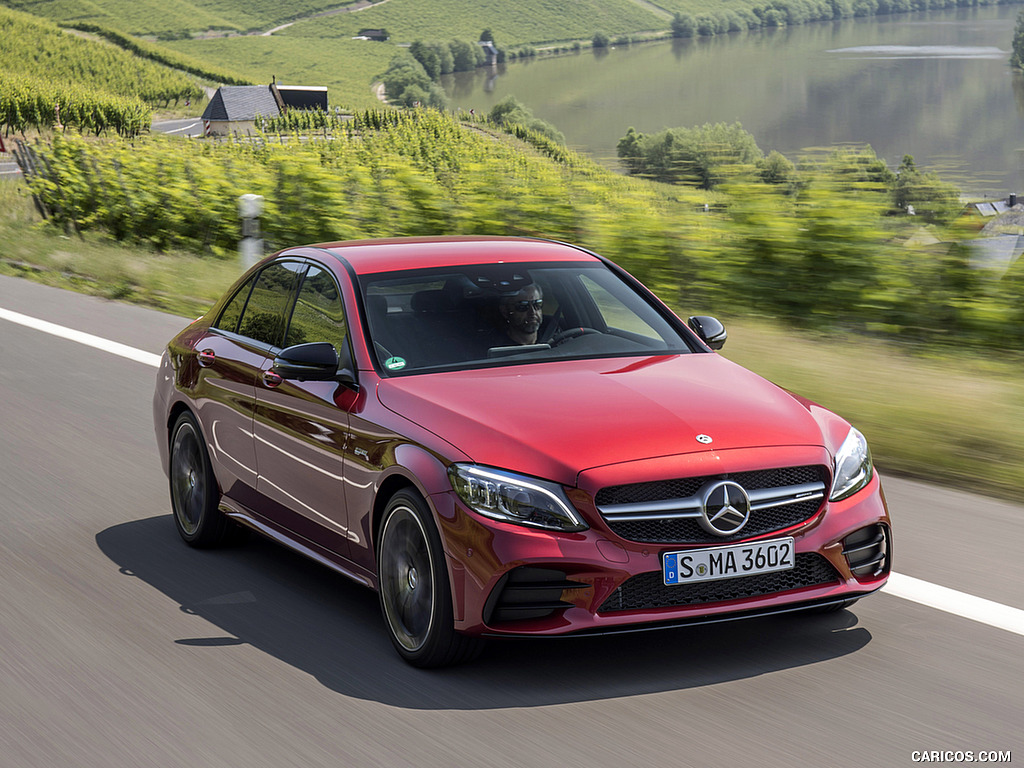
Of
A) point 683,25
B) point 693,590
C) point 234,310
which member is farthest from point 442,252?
point 683,25

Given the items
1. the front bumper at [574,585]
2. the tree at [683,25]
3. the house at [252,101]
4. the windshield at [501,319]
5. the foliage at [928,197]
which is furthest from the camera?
the tree at [683,25]

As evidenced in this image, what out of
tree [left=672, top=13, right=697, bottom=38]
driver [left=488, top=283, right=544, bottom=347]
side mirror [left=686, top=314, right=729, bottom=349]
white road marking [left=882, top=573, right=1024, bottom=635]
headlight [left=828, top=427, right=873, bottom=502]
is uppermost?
tree [left=672, top=13, right=697, bottom=38]

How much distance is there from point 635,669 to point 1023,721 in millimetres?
1172

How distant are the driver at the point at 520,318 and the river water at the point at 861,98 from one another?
6.11 metres

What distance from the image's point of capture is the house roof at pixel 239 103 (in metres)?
122

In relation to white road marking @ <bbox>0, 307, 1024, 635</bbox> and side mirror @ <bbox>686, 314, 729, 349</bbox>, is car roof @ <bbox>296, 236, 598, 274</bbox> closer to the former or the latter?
side mirror @ <bbox>686, 314, 729, 349</bbox>

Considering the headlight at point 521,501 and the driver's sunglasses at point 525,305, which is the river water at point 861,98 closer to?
the driver's sunglasses at point 525,305

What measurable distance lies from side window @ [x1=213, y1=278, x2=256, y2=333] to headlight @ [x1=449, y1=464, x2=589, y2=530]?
7.95 feet

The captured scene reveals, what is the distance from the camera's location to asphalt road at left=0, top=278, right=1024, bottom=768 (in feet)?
12.3

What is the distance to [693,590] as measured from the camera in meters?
4.14

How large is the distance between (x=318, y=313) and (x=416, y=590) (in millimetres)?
1541

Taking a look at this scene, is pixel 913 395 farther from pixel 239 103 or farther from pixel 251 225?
pixel 239 103

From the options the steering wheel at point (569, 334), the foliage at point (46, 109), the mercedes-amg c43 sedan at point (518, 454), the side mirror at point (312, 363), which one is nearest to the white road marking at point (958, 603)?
the mercedes-amg c43 sedan at point (518, 454)

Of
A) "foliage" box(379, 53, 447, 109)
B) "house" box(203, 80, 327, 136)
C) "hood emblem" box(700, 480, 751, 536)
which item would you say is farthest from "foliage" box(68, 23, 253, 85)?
"hood emblem" box(700, 480, 751, 536)
